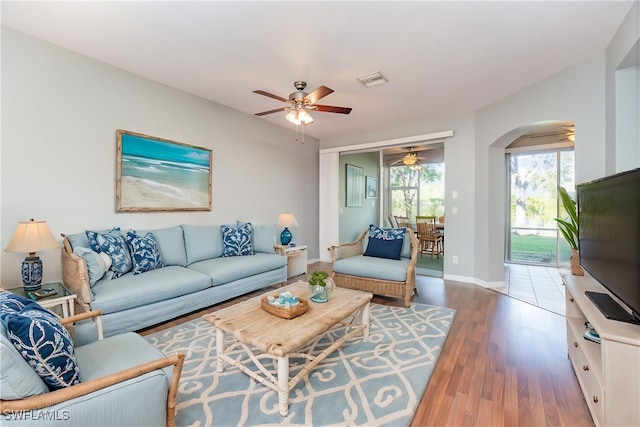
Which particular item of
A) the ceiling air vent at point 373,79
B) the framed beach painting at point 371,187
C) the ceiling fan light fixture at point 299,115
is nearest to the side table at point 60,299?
the ceiling fan light fixture at point 299,115

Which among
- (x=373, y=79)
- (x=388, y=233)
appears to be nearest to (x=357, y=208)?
(x=388, y=233)

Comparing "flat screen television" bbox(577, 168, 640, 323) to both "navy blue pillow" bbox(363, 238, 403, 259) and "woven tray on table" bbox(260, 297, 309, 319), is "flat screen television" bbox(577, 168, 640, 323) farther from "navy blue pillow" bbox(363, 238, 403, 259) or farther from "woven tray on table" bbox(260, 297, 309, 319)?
"navy blue pillow" bbox(363, 238, 403, 259)

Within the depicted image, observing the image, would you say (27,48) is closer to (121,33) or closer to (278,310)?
(121,33)

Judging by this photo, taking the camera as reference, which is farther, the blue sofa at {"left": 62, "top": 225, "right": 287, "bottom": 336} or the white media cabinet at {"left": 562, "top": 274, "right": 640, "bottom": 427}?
the blue sofa at {"left": 62, "top": 225, "right": 287, "bottom": 336}

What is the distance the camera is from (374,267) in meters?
3.47

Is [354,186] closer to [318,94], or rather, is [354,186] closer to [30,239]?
[318,94]

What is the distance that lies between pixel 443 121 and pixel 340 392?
14.0 ft

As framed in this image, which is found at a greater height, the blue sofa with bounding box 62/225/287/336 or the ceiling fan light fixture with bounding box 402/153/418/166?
the ceiling fan light fixture with bounding box 402/153/418/166

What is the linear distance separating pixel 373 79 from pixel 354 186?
304 centimetres

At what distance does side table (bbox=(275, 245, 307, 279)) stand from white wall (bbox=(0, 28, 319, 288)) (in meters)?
1.00

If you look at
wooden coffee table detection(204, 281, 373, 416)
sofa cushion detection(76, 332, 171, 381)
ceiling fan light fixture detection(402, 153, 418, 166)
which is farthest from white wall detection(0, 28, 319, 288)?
ceiling fan light fixture detection(402, 153, 418, 166)

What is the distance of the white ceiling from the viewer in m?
2.11

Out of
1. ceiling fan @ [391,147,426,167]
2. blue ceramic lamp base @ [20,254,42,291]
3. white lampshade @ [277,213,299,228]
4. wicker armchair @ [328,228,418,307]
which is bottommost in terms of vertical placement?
wicker armchair @ [328,228,418,307]

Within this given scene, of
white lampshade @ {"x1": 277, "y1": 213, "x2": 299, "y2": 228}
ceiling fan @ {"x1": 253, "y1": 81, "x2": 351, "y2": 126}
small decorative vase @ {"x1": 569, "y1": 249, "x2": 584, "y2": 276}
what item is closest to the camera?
small decorative vase @ {"x1": 569, "y1": 249, "x2": 584, "y2": 276}
